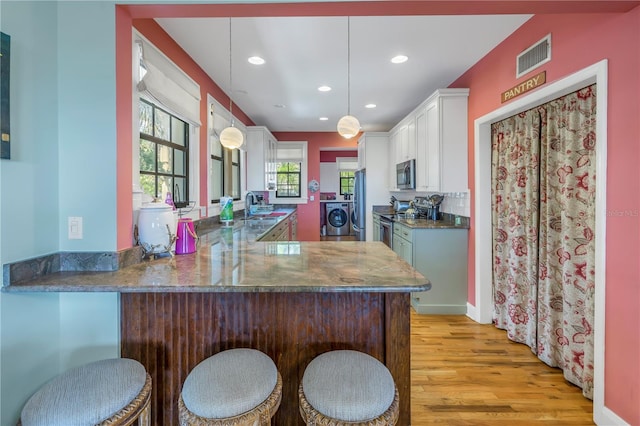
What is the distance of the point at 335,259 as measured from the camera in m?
1.73

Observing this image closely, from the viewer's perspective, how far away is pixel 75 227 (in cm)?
155

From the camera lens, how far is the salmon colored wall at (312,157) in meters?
6.88

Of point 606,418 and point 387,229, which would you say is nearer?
point 606,418

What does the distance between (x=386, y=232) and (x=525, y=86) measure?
2642 mm

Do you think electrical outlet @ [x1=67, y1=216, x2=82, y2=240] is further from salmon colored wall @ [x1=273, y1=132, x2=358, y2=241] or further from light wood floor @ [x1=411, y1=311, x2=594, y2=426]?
salmon colored wall @ [x1=273, y1=132, x2=358, y2=241]

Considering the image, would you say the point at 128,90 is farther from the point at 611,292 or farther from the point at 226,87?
the point at 611,292

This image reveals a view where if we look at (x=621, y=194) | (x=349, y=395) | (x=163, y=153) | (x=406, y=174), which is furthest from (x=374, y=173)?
(x=349, y=395)

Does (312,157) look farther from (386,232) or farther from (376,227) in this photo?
(386,232)

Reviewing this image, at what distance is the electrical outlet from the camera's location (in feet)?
5.09

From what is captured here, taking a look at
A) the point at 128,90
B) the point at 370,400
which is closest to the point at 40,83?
the point at 128,90

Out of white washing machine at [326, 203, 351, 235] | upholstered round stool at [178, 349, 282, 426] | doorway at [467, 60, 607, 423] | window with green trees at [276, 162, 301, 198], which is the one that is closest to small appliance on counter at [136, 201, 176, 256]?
upholstered round stool at [178, 349, 282, 426]

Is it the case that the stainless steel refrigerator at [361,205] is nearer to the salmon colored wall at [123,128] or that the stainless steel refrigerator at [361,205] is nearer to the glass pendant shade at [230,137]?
the glass pendant shade at [230,137]

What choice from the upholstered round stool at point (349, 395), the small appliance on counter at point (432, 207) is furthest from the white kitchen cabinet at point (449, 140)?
the upholstered round stool at point (349, 395)

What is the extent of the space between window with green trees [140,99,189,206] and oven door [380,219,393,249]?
8.62 feet
